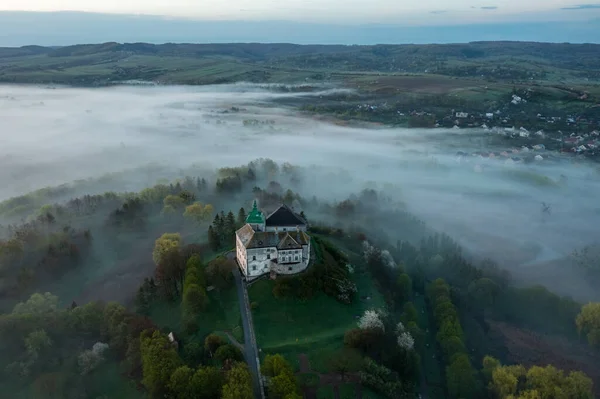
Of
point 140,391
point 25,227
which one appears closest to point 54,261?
point 25,227

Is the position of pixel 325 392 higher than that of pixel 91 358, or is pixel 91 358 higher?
pixel 91 358

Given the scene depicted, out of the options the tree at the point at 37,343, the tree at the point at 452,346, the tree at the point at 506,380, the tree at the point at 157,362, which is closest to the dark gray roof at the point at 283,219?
the tree at the point at 157,362

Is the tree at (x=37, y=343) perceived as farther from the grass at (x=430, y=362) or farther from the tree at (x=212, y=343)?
the grass at (x=430, y=362)

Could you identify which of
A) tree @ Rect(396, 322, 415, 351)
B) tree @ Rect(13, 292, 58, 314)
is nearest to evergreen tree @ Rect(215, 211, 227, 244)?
tree @ Rect(13, 292, 58, 314)

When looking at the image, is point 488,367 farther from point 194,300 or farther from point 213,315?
point 194,300

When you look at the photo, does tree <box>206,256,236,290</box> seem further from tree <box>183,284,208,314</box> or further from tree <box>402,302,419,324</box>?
tree <box>402,302,419,324</box>

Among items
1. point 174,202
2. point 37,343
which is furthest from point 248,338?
point 174,202

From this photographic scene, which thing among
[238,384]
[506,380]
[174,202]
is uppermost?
[174,202]

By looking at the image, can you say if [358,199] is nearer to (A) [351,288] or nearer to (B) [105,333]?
(A) [351,288]
